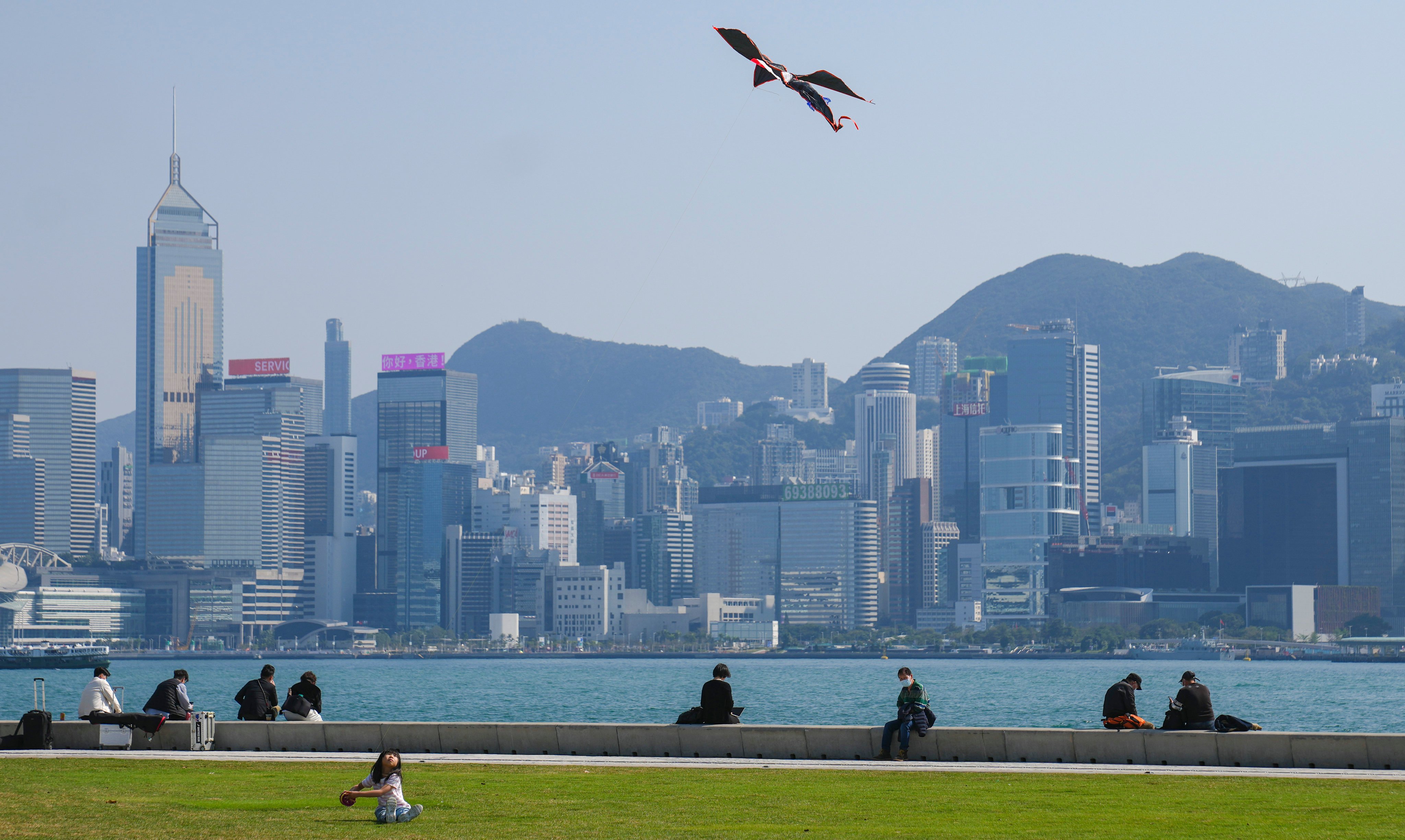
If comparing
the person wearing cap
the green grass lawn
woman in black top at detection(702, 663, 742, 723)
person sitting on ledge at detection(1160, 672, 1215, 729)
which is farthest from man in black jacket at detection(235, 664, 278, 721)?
person sitting on ledge at detection(1160, 672, 1215, 729)

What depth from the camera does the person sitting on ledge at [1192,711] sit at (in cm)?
3338

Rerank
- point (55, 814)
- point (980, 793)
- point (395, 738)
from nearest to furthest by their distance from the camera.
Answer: point (55, 814) → point (980, 793) → point (395, 738)

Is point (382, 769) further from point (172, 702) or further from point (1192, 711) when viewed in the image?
point (1192, 711)

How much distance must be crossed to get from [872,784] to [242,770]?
11.1 m

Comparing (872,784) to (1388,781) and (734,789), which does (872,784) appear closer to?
(734,789)

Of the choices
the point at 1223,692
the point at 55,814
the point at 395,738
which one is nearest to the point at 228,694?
the point at 1223,692

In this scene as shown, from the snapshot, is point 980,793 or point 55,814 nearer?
point 55,814

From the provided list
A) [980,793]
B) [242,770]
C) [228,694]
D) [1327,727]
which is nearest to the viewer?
[980,793]

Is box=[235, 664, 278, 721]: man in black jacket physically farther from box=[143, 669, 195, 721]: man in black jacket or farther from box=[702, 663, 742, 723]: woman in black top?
box=[702, 663, 742, 723]: woman in black top

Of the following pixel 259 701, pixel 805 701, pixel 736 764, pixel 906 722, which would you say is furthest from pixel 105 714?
pixel 805 701

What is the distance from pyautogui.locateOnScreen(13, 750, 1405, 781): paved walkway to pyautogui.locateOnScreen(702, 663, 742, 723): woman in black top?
3.45 feet

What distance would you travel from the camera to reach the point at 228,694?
157 meters

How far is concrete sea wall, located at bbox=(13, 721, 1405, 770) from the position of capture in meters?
32.0

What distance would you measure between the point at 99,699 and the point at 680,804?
15.1 m
